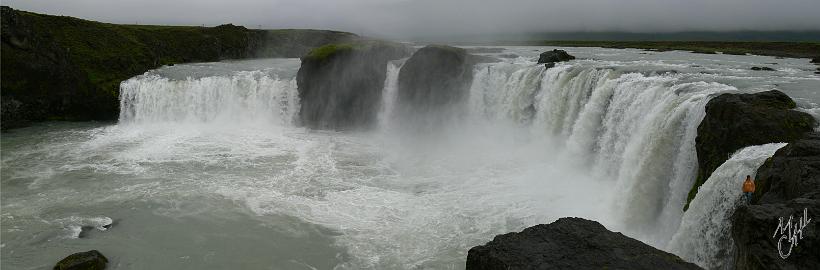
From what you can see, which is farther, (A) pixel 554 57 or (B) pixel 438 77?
(B) pixel 438 77

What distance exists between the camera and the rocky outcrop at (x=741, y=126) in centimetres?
1162

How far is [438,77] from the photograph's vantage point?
99.5 ft

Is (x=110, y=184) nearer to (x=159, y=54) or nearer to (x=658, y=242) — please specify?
(x=658, y=242)

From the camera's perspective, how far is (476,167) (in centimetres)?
2331

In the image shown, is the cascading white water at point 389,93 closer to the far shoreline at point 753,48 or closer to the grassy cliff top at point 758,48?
the far shoreline at point 753,48

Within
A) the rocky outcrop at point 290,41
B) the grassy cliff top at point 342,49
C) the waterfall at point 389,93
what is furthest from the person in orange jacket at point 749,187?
the rocky outcrop at point 290,41

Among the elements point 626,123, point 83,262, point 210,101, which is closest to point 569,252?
point 626,123

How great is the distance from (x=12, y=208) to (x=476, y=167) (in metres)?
17.9

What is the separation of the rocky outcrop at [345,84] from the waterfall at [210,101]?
5.89 ft

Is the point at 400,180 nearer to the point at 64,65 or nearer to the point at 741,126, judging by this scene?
the point at 741,126

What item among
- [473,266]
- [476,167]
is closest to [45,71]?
[476,167]

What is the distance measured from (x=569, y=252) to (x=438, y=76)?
2322 cm
